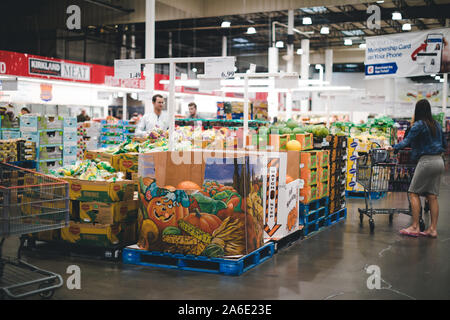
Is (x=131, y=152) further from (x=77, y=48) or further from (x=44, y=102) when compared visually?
(x=77, y=48)

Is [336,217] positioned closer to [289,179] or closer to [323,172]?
[323,172]

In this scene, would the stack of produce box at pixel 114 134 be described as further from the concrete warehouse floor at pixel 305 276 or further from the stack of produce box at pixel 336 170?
the concrete warehouse floor at pixel 305 276

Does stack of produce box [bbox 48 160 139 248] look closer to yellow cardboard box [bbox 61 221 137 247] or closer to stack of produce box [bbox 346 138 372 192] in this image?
yellow cardboard box [bbox 61 221 137 247]

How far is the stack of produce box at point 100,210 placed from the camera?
5234 mm

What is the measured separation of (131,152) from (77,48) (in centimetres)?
2184

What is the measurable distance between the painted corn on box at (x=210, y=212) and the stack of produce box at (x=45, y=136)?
5898 millimetres

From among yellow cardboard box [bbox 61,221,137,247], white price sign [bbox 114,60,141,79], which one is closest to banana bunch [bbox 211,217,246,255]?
yellow cardboard box [bbox 61,221,137,247]

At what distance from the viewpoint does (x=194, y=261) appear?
4957 mm

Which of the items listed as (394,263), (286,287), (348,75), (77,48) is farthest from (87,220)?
(348,75)

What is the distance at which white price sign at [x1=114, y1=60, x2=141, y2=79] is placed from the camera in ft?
19.0

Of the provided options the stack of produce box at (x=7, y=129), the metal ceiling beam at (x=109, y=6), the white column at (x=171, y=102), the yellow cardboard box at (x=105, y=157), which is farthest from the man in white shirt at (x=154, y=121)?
the metal ceiling beam at (x=109, y=6)

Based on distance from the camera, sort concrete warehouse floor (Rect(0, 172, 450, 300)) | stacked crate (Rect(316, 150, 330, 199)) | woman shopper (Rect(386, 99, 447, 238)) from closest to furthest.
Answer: concrete warehouse floor (Rect(0, 172, 450, 300)), woman shopper (Rect(386, 99, 447, 238)), stacked crate (Rect(316, 150, 330, 199))

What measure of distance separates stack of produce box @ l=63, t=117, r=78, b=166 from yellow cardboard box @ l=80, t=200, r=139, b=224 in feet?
20.7
